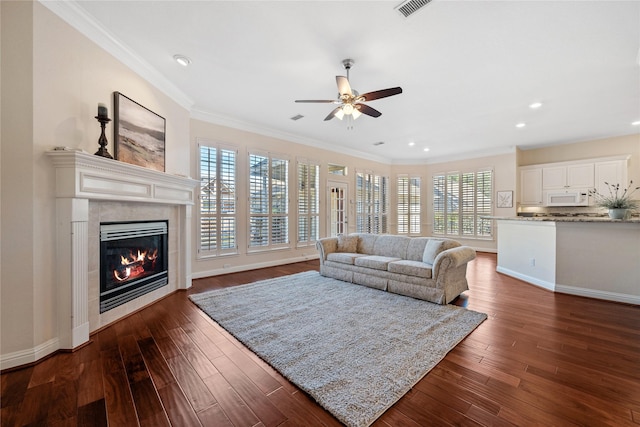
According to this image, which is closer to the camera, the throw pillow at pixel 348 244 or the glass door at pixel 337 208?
the throw pillow at pixel 348 244

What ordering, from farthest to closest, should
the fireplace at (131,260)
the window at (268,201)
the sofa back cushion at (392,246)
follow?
1. the window at (268,201)
2. the sofa back cushion at (392,246)
3. the fireplace at (131,260)

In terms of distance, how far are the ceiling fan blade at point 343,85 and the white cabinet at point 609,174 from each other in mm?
7161

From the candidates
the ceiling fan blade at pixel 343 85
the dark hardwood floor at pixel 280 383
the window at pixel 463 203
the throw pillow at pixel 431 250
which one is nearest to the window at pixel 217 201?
the dark hardwood floor at pixel 280 383

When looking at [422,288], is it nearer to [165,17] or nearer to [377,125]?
[377,125]

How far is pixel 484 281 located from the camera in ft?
15.0

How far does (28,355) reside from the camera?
81.8 inches

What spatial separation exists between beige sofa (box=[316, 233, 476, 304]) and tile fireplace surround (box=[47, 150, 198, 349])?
2856 mm

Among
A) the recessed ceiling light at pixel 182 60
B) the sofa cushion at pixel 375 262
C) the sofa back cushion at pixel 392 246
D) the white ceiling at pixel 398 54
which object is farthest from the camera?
the sofa back cushion at pixel 392 246

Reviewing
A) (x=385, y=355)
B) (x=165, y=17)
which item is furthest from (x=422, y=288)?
(x=165, y=17)

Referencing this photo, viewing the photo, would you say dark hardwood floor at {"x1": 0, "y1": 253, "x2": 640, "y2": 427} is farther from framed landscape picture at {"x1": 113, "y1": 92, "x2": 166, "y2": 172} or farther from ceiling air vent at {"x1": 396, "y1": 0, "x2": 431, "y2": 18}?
ceiling air vent at {"x1": 396, "y1": 0, "x2": 431, "y2": 18}

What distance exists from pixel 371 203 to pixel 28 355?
748 cm

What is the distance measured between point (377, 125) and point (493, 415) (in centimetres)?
508

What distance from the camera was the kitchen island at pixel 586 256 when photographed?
135 inches

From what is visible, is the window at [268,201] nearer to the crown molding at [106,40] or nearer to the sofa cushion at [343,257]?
the sofa cushion at [343,257]
